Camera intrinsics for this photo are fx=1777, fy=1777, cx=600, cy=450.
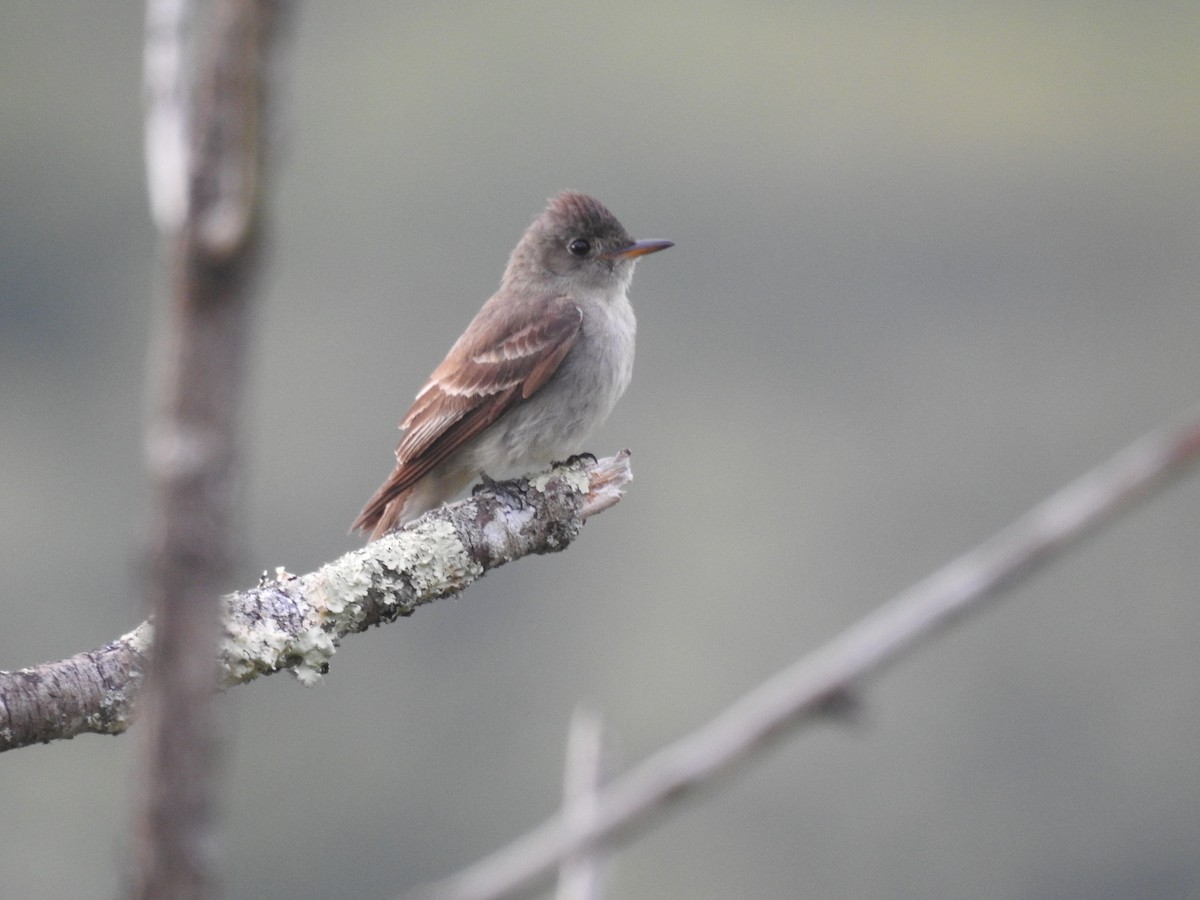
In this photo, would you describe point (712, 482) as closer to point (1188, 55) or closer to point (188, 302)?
point (188, 302)

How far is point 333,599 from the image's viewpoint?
5035 mm

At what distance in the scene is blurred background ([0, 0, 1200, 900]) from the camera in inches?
3356

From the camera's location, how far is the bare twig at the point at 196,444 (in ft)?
4.59

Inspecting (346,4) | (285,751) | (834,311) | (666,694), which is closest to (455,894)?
(666,694)

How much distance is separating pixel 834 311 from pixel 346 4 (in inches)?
3095

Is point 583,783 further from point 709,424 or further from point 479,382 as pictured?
point 709,424

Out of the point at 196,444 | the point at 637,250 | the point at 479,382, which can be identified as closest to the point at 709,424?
the point at 637,250

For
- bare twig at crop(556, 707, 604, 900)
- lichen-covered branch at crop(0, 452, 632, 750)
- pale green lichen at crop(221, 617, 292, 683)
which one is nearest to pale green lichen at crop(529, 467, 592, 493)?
lichen-covered branch at crop(0, 452, 632, 750)

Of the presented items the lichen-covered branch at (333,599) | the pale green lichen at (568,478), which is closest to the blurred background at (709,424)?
the pale green lichen at (568,478)

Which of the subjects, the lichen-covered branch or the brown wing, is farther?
the brown wing

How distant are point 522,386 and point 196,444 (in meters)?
6.70

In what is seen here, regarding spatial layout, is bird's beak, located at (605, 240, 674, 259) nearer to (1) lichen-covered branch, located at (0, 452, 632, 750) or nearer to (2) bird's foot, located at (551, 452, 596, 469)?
(2) bird's foot, located at (551, 452, 596, 469)

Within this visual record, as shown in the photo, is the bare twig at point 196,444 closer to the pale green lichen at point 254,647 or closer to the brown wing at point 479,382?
the pale green lichen at point 254,647

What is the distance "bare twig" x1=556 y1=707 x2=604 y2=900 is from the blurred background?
157 feet
